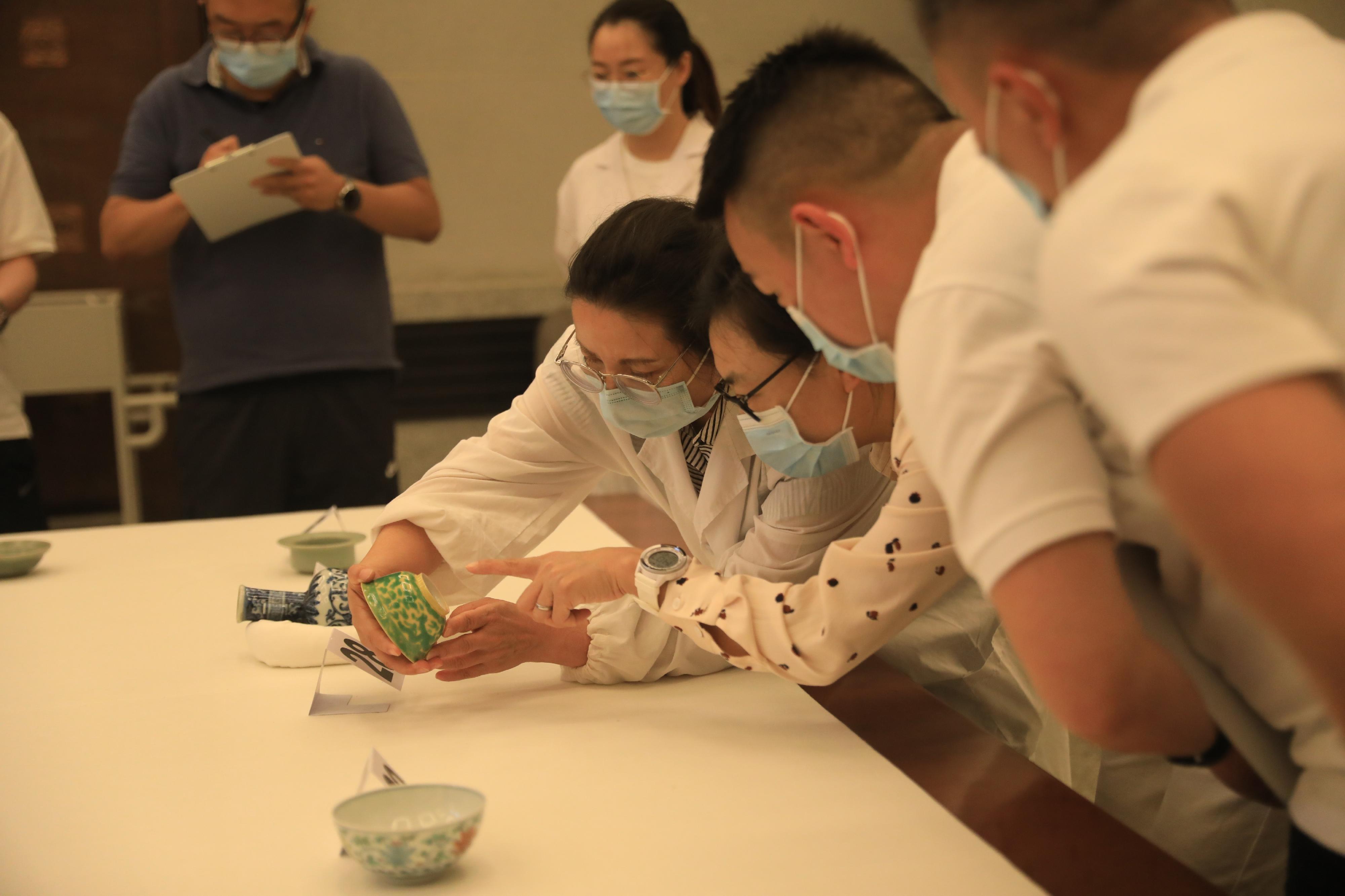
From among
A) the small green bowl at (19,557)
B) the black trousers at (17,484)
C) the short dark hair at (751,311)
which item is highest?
the short dark hair at (751,311)

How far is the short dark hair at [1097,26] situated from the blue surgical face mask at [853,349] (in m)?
0.37

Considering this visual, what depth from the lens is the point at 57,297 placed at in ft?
14.1

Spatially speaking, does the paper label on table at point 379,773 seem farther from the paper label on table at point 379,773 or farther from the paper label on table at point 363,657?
the paper label on table at point 363,657

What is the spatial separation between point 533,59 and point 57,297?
2.01 meters

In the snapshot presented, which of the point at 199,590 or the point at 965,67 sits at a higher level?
the point at 965,67

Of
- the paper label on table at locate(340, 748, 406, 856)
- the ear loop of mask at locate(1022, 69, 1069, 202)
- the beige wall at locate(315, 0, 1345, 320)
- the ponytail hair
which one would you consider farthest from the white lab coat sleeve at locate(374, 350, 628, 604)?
the beige wall at locate(315, 0, 1345, 320)

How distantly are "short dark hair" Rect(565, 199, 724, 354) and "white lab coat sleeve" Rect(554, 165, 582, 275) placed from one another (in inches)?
74.6

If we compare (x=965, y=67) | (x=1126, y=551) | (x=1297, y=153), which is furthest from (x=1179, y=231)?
(x=1126, y=551)

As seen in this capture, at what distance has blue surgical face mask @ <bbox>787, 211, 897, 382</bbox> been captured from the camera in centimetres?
109

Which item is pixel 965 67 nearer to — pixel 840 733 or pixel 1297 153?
pixel 1297 153

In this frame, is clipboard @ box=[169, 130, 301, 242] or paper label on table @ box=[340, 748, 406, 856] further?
clipboard @ box=[169, 130, 301, 242]

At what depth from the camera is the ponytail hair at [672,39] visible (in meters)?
3.20

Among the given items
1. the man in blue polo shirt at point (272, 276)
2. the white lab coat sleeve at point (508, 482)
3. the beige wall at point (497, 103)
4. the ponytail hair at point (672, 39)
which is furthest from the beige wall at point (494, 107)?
the white lab coat sleeve at point (508, 482)

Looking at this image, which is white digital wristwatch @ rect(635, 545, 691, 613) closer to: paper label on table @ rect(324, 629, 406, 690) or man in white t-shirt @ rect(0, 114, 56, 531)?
paper label on table @ rect(324, 629, 406, 690)
